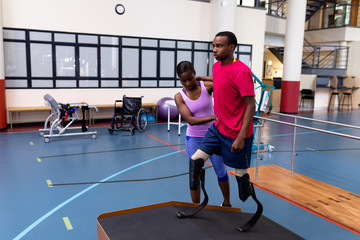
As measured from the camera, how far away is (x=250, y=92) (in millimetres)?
2184

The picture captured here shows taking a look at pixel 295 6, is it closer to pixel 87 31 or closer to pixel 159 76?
pixel 159 76

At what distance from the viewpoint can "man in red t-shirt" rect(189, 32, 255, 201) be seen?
2213mm

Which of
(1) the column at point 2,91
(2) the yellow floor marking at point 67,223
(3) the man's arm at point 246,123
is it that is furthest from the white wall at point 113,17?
(3) the man's arm at point 246,123

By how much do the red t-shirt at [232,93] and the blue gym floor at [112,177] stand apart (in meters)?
1.36

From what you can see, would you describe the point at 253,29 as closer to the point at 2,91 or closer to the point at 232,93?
the point at 2,91

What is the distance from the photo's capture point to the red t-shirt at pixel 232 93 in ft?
7.18

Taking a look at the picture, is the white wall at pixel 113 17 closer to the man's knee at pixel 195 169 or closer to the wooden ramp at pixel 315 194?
the wooden ramp at pixel 315 194

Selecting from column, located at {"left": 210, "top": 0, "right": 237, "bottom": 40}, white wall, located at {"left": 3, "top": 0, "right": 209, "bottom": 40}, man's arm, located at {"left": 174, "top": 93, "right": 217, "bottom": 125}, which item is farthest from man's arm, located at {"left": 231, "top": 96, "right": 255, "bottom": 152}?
column, located at {"left": 210, "top": 0, "right": 237, "bottom": 40}

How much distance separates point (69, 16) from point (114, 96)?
245cm

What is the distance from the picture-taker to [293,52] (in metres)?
11.1

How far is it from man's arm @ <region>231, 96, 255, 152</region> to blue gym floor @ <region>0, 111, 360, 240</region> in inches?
50.7

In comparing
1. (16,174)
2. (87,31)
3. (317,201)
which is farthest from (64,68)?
(317,201)

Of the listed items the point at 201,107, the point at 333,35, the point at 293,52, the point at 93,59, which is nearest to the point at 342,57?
the point at 333,35

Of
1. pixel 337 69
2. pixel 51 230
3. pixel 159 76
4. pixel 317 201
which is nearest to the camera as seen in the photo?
pixel 51 230
